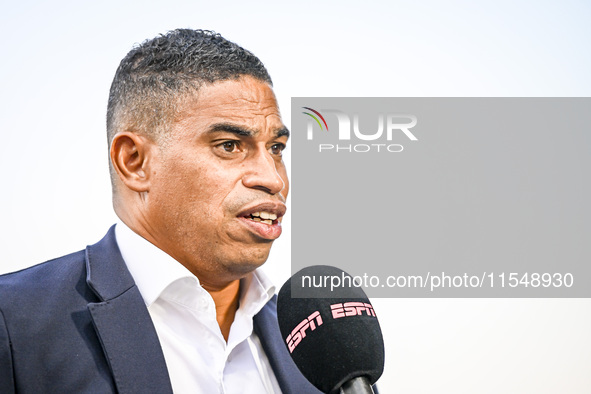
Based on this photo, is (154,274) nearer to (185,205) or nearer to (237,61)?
(185,205)

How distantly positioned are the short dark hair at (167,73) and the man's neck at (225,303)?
21.1 inches

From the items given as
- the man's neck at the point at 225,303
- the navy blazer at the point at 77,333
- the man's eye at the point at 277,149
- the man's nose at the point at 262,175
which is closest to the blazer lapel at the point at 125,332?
the navy blazer at the point at 77,333

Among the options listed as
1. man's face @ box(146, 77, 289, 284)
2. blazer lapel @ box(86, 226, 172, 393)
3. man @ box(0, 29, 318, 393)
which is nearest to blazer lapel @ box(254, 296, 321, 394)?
man @ box(0, 29, 318, 393)

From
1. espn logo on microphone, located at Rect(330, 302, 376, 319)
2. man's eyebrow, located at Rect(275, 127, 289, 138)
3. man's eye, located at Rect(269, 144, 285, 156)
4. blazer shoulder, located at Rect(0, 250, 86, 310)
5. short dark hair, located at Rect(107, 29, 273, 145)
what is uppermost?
short dark hair, located at Rect(107, 29, 273, 145)

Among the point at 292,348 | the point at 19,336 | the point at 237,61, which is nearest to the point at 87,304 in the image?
the point at 19,336

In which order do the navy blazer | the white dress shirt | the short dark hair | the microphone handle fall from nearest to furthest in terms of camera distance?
the microphone handle < the navy blazer < the white dress shirt < the short dark hair

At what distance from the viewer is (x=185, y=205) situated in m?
1.85

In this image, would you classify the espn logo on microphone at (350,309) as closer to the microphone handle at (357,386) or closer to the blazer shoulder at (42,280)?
the microphone handle at (357,386)

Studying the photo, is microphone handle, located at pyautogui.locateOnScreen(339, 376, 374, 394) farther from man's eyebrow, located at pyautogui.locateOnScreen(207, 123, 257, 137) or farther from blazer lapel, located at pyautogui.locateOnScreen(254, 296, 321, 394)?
man's eyebrow, located at pyautogui.locateOnScreen(207, 123, 257, 137)

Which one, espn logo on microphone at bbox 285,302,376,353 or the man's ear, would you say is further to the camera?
the man's ear

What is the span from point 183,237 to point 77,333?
420mm

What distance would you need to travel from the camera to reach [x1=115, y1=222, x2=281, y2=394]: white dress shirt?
5.91 feet

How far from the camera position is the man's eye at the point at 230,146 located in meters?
1.87

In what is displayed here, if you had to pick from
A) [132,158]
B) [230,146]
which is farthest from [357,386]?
[132,158]
